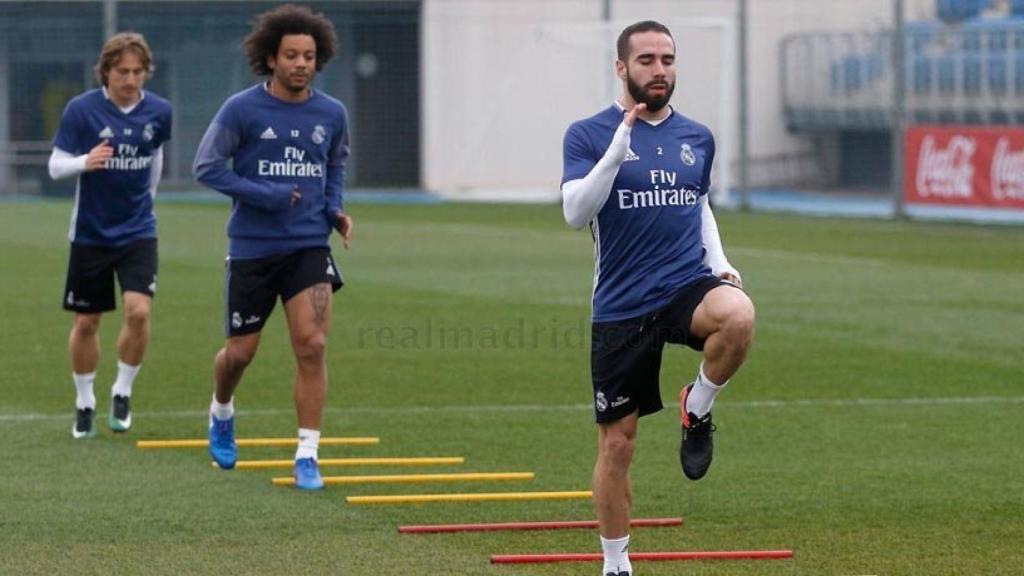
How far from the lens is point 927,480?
29.7 feet

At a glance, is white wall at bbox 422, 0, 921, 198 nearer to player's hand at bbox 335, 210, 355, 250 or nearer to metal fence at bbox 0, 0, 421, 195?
metal fence at bbox 0, 0, 421, 195

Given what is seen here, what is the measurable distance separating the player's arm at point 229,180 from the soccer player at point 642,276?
2412 mm

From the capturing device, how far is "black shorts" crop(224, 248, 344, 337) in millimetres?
9172

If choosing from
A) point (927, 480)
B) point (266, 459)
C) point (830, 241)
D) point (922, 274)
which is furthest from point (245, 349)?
point (830, 241)

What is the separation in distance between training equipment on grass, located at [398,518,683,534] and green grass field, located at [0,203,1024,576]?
0.25 ft

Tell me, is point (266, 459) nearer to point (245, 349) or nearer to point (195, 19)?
point (245, 349)

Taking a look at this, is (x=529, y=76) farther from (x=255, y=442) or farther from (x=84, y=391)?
(x=255, y=442)

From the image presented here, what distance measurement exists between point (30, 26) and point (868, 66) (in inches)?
638

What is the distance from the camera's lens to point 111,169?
10695mm

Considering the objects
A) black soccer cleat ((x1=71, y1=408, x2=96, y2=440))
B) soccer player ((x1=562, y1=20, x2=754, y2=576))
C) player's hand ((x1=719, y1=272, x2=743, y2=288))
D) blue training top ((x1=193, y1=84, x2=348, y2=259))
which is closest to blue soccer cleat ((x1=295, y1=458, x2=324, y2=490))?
blue training top ((x1=193, y1=84, x2=348, y2=259))

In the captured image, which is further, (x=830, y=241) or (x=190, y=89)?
(x=190, y=89)

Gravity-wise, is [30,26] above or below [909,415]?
above

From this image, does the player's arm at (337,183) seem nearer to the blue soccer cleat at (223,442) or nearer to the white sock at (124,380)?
the blue soccer cleat at (223,442)

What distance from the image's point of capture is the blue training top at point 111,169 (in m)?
10.7
